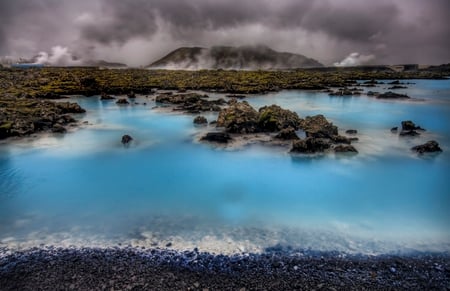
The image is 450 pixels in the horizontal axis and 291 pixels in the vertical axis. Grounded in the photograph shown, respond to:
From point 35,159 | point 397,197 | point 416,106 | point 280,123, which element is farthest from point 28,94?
point 416,106

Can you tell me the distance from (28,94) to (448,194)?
45533mm

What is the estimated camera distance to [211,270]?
6.77 m

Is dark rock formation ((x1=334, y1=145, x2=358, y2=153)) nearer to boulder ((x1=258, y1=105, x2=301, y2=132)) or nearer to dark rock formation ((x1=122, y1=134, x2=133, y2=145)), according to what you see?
boulder ((x1=258, y1=105, x2=301, y2=132))

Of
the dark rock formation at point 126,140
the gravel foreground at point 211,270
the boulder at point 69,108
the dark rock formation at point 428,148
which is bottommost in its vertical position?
the gravel foreground at point 211,270

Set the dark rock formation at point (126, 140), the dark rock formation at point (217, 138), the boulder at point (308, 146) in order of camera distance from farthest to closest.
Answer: the dark rock formation at point (126, 140) → the dark rock formation at point (217, 138) → the boulder at point (308, 146)

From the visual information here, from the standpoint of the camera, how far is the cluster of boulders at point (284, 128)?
16109 millimetres

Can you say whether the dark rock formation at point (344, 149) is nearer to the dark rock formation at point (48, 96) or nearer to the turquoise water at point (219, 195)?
the turquoise water at point (219, 195)

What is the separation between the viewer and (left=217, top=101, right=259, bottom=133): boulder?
20.1 metres

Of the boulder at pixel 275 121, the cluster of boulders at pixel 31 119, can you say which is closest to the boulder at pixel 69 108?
the cluster of boulders at pixel 31 119

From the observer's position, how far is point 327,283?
20.8ft

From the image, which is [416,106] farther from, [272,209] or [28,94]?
[28,94]

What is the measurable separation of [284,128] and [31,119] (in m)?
19.3

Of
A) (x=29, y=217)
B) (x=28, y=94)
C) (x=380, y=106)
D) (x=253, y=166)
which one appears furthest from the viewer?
(x=28, y=94)

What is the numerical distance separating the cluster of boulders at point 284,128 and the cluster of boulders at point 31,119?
11926mm
